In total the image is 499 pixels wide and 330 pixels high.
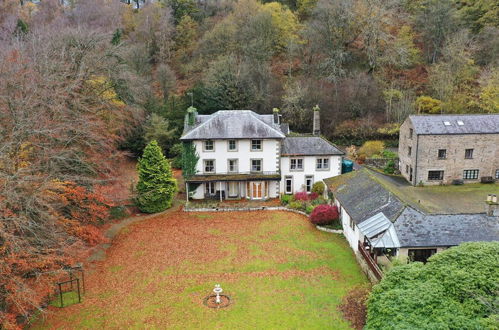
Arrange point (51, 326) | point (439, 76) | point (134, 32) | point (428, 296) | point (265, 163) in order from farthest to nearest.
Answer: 1. point (134, 32)
2. point (439, 76)
3. point (265, 163)
4. point (51, 326)
5. point (428, 296)

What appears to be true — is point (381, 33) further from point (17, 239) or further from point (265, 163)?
point (17, 239)

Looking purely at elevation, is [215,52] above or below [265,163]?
above

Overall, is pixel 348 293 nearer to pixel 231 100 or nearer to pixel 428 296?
pixel 428 296

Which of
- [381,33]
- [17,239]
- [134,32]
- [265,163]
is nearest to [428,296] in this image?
[17,239]

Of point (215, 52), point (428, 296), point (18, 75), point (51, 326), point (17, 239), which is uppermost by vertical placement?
point (215, 52)

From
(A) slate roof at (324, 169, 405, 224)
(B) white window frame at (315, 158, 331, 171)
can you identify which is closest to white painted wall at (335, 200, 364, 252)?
(A) slate roof at (324, 169, 405, 224)

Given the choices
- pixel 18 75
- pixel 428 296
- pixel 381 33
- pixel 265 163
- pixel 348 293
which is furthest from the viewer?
pixel 381 33

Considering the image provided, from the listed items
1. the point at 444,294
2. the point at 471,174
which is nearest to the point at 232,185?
the point at 471,174

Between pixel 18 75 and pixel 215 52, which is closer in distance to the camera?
pixel 18 75
